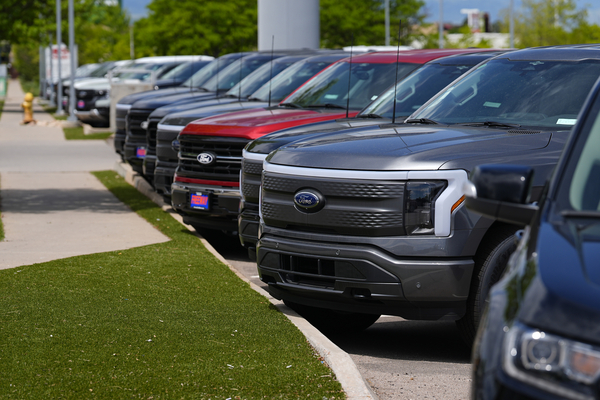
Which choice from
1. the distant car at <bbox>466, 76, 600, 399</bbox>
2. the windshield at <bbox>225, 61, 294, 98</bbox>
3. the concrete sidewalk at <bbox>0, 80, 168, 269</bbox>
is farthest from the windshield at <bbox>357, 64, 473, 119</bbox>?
the windshield at <bbox>225, 61, 294, 98</bbox>

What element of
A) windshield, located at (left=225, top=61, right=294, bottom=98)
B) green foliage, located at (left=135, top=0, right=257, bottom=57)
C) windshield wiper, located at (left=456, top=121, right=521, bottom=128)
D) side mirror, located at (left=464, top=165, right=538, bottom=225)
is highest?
green foliage, located at (left=135, top=0, right=257, bottom=57)

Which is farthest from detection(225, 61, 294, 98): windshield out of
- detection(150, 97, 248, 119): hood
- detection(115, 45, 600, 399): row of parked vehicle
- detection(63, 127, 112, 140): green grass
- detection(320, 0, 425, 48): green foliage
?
detection(320, 0, 425, 48): green foliage

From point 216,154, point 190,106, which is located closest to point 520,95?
point 216,154

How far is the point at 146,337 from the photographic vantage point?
5.57 meters

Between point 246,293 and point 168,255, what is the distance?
6.11ft

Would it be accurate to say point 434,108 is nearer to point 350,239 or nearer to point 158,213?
point 350,239

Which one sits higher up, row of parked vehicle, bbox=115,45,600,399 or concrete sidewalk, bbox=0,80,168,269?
row of parked vehicle, bbox=115,45,600,399

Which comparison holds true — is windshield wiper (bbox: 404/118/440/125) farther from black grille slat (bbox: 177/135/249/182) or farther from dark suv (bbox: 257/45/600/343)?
black grille slat (bbox: 177/135/249/182)

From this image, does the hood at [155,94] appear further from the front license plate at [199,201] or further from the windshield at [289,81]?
the front license plate at [199,201]

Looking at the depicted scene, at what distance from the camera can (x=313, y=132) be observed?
6.55 metres

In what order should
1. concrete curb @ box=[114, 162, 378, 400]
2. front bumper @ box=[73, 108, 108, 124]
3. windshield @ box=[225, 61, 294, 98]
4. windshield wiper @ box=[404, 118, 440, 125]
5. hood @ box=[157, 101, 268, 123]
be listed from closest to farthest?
concrete curb @ box=[114, 162, 378, 400], windshield wiper @ box=[404, 118, 440, 125], hood @ box=[157, 101, 268, 123], windshield @ box=[225, 61, 294, 98], front bumper @ box=[73, 108, 108, 124]

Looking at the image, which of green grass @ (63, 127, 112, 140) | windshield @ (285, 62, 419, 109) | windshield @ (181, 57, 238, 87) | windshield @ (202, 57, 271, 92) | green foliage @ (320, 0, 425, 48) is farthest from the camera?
green foliage @ (320, 0, 425, 48)

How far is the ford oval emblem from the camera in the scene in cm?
908

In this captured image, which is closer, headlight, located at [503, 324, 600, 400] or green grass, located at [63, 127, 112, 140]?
headlight, located at [503, 324, 600, 400]
